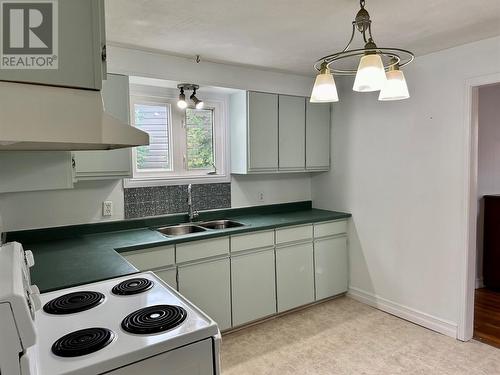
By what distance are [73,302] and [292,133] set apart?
255 cm

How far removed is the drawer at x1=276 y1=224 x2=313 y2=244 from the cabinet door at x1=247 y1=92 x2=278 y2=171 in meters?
0.63

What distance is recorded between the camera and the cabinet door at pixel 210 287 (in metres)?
2.61

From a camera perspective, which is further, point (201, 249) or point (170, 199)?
point (170, 199)

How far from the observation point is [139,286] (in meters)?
1.66

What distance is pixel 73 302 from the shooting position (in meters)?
1.50

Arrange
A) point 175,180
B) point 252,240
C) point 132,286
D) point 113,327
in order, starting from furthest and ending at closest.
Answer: point 175,180, point 252,240, point 132,286, point 113,327

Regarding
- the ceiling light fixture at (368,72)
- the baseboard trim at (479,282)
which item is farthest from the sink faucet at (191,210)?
the baseboard trim at (479,282)

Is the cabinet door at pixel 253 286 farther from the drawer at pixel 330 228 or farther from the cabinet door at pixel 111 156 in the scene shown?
the cabinet door at pixel 111 156

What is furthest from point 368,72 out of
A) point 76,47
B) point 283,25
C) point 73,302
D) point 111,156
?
point 111,156

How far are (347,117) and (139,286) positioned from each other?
2731 mm

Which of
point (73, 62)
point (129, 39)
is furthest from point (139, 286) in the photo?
point (129, 39)

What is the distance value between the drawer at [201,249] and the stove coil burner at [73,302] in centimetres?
99

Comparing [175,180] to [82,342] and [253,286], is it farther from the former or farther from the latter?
[82,342]

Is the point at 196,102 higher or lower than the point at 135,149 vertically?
higher
